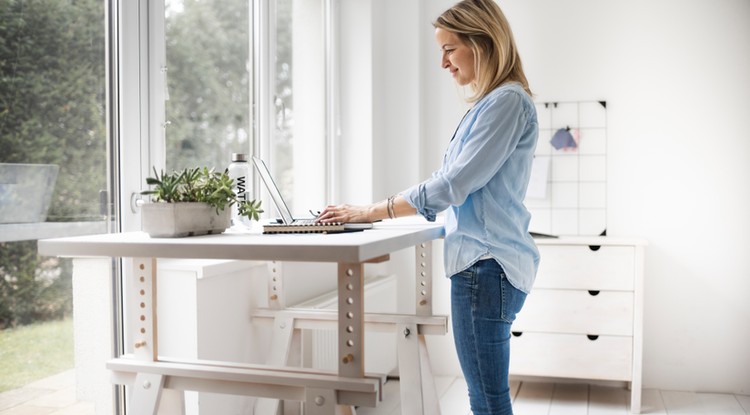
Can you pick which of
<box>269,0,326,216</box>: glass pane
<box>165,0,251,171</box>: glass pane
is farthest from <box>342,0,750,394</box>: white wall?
<box>165,0,251,171</box>: glass pane

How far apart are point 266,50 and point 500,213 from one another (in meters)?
1.51

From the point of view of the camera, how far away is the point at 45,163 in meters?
1.75

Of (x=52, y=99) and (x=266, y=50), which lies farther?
(x=266, y=50)

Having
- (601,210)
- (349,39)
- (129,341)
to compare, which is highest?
(349,39)

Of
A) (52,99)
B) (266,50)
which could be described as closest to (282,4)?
(266,50)

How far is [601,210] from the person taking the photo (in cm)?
353

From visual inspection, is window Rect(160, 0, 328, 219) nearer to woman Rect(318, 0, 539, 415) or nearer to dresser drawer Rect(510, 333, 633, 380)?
woman Rect(318, 0, 539, 415)

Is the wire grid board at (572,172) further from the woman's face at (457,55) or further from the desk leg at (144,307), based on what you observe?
the desk leg at (144,307)

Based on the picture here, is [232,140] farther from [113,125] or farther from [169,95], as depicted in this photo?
[113,125]

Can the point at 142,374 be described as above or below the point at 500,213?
below

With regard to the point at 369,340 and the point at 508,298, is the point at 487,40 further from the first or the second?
the point at 369,340

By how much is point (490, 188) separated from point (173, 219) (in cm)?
71

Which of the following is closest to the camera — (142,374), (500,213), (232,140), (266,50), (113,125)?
(142,374)

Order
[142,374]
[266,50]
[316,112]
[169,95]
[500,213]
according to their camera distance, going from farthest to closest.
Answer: [316,112]
[266,50]
[169,95]
[500,213]
[142,374]
